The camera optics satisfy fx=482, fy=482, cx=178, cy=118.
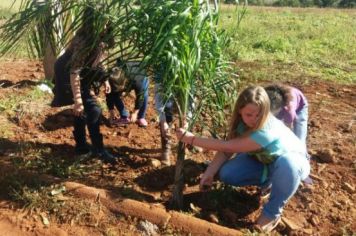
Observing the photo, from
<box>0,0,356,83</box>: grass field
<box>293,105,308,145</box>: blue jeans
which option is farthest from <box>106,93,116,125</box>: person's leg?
<box>293,105,308,145</box>: blue jeans

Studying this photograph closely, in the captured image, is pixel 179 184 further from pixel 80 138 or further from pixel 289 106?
pixel 80 138

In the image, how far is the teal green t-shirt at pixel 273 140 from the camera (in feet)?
9.21

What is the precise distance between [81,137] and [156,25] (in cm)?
154

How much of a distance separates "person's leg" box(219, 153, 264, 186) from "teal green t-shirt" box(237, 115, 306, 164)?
0.19 meters

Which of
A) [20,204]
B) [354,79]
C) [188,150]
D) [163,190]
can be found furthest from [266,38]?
[20,204]

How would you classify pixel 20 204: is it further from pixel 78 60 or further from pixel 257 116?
pixel 257 116

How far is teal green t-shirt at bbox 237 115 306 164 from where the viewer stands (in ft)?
9.21

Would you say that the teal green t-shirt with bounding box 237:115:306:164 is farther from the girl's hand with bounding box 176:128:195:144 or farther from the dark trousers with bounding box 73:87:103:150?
the dark trousers with bounding box 73:87:103:150

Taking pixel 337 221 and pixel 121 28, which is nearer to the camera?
pixel 121 28

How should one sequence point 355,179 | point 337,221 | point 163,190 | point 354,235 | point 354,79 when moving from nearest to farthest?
point 354,235
point 337,221
point 163,190
point 355,179
point 354,79

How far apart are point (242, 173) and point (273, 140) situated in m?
0.42

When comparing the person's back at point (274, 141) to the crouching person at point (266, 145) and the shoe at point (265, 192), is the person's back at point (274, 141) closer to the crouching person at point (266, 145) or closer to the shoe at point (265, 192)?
the crouching person at point (266, 145)

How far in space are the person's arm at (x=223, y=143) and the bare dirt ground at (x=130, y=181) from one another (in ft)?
1.63

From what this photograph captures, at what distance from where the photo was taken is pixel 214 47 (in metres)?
2.74
